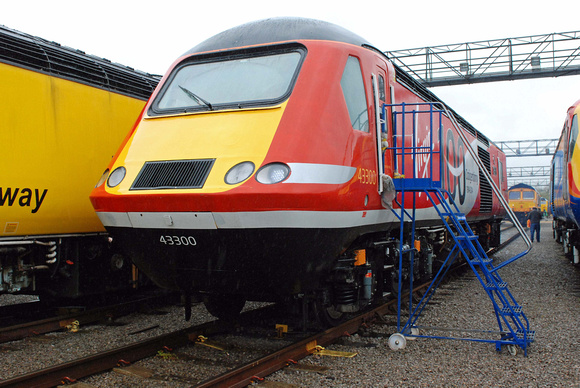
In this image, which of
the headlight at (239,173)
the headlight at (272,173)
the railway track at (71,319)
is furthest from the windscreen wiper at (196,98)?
the railway track at (71,319)

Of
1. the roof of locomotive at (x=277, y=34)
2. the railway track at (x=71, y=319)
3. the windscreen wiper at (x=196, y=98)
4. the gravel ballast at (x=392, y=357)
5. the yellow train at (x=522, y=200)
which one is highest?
the roof of locomotive at (x=277, y=34)

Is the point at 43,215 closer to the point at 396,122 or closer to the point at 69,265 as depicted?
the point at 69,265

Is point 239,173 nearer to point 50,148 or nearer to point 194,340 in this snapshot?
point 194,340

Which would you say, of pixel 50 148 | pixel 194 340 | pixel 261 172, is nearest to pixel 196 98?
pixel 261 172

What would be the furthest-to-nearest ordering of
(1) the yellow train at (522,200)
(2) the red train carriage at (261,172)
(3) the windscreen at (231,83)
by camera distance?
(1) the yellow train at (522,200)
(3) the windscreen at (231,83)
(2) the red train carriage at (261,172)

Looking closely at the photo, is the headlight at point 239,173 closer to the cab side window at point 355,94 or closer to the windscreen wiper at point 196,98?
the windscreen wiper at point 196,98

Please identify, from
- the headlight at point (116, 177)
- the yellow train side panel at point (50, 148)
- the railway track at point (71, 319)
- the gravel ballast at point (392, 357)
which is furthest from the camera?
the railway track at point (71, 319)

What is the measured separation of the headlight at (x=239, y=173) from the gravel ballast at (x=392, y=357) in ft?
5.85

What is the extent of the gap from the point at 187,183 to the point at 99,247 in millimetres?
3552

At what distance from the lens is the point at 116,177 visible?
5.24 m

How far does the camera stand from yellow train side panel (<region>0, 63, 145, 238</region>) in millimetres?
6277

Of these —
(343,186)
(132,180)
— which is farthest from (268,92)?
(132,180)

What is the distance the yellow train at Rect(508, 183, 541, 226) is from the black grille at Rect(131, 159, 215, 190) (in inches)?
1538

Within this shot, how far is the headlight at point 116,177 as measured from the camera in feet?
17.0
